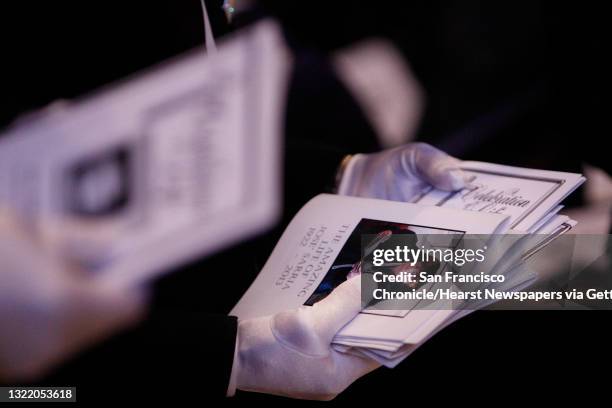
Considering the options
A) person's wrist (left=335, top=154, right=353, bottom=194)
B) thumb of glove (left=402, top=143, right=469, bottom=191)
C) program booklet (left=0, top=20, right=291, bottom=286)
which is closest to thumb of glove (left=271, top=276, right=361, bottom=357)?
program booklet (left=0, top=20, right=291, bottom=286)

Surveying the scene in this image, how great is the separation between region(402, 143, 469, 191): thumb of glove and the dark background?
0.16 m

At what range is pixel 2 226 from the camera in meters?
0.56

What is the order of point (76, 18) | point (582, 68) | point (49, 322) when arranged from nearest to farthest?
point (49, 322)
point (76, 18)
point (582, 68)

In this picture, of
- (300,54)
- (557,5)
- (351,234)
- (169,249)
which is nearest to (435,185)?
(351,234)

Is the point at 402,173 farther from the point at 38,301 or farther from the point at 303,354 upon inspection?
the point at 38,301

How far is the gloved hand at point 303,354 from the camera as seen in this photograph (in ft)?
2.36

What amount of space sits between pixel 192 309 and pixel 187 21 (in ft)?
1.10

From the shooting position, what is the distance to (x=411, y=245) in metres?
0.78

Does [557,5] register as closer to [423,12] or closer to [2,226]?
[423,12]

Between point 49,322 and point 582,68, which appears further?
point 582,68

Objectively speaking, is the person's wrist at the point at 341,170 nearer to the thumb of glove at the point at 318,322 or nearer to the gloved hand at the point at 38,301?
the thumb of glove at the point at 318,322

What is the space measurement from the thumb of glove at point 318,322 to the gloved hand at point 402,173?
25 cm

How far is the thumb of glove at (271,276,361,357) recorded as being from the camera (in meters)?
0.71

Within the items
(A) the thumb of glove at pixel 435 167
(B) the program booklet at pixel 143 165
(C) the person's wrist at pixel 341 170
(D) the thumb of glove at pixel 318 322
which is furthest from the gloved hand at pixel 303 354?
(C) the person's wrist at pixel 341 170
